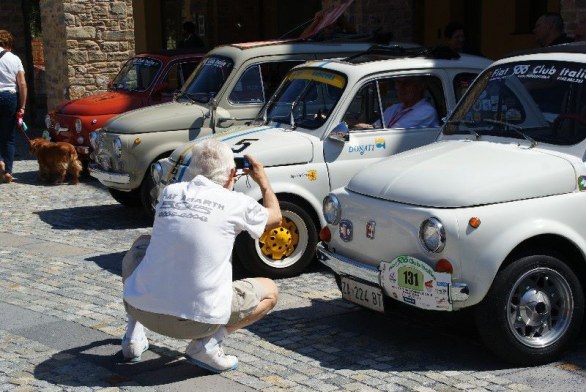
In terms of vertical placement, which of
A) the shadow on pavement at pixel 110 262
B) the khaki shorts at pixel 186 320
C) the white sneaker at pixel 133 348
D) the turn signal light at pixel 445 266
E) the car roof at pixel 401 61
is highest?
the car roof at pixel 401 61

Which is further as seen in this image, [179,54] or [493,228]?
[179,54]

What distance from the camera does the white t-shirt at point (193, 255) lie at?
5.94 metres

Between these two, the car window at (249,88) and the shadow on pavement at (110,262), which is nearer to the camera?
the shadow on pavement at (110,262)

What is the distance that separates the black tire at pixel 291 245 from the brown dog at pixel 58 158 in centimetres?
597

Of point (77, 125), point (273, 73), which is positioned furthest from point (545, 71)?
point (77, 125)

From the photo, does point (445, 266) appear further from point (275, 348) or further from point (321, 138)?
point (321, 138)

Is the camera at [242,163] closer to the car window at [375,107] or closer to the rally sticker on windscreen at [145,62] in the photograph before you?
the car window at [375,107]

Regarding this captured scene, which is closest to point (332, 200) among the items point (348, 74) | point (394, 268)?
point (394, 268)

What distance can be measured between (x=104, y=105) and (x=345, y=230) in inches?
303

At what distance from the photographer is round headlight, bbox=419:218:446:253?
239 inches

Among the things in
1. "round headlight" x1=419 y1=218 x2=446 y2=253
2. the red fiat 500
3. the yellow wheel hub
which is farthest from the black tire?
the red fiat 500

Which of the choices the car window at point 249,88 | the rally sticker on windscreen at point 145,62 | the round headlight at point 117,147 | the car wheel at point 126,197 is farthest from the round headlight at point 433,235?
the rally sticker on windscreen at point 145,62

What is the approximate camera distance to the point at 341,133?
8.52 m

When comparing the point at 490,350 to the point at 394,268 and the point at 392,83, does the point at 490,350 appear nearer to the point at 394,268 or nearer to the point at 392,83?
the point at 394,268
